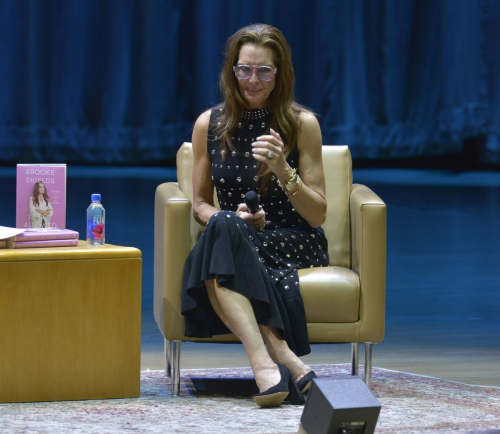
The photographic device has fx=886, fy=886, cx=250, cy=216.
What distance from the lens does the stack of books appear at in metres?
2.45

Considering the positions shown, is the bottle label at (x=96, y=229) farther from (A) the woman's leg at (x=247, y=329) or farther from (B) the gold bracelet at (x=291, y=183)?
(B) the gold bracelet at (x=291, y=183)

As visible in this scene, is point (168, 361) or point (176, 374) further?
point (168, 361)

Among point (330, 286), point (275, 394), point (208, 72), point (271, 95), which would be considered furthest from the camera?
point (208, 72)

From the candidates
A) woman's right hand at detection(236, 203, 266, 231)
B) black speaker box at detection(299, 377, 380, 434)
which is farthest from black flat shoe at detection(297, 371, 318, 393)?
black speaker box at detection(299, 377, 380, 434)

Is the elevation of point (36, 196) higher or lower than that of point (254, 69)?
lower

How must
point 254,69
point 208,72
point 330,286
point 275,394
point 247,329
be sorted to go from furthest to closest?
point 208,72
point 254,69
point 330,286
point 247,329
point 275,394

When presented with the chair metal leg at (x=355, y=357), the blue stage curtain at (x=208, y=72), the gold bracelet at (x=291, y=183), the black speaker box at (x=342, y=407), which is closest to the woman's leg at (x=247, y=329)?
the gold bracelet at (x=291, y=183)

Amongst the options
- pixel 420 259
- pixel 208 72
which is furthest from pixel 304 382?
pixel 208 72

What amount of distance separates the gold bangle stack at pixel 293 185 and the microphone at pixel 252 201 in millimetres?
86

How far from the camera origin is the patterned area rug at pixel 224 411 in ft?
6.93

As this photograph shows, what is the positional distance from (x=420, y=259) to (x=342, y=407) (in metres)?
3.61

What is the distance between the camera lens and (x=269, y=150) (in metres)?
2.47

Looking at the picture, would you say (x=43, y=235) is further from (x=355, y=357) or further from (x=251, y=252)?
(x=355, y=357)

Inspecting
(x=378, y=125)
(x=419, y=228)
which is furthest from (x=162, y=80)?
(x=419, y=228)
